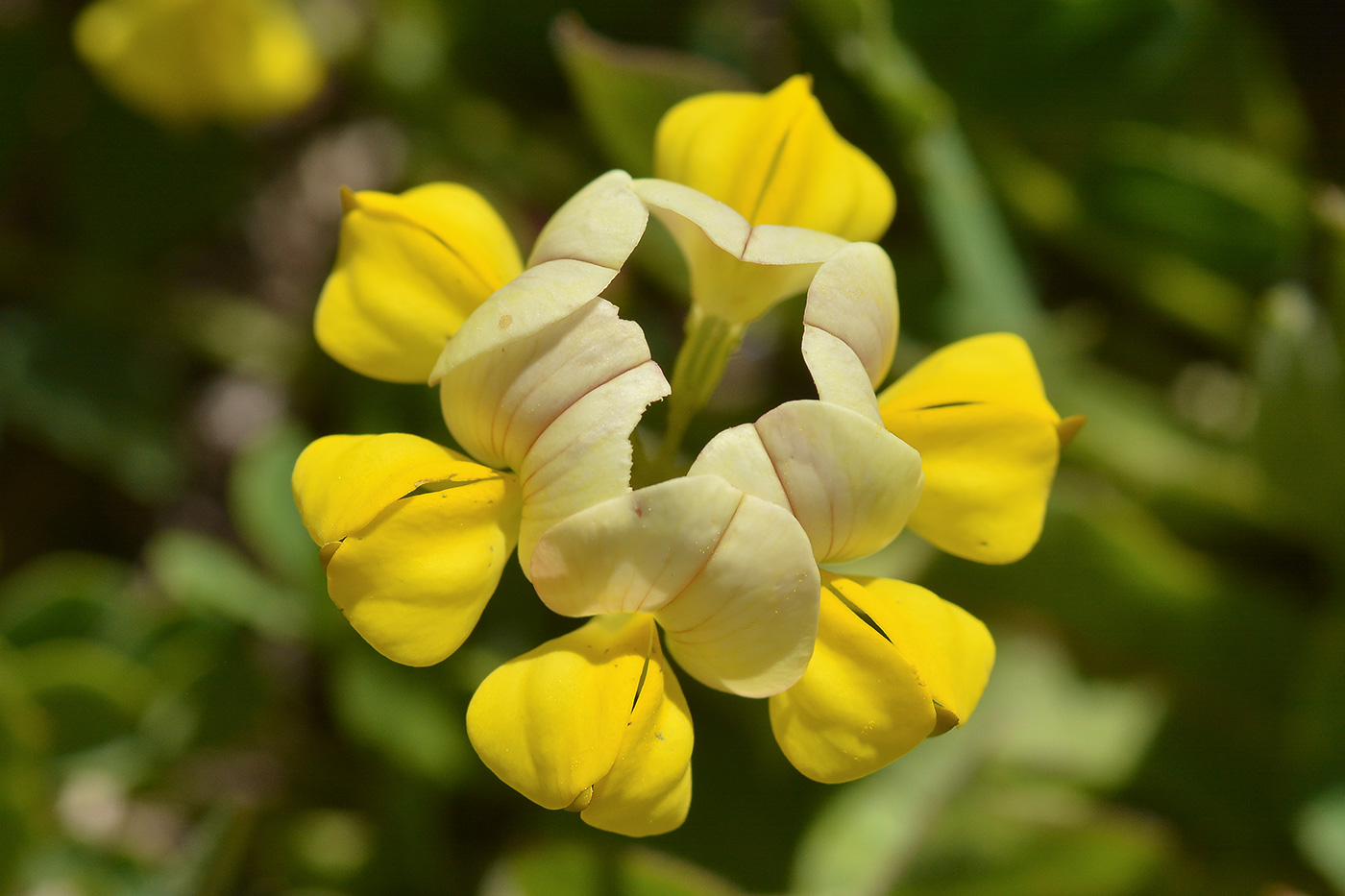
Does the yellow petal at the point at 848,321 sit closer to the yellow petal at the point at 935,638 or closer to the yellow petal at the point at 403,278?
the yellow petal at the point at 935,638

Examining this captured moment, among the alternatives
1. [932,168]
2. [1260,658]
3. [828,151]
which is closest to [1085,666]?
[1260,658]

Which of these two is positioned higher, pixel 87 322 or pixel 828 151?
pixel 828 151

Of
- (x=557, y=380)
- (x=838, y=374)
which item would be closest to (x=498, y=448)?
(x=557, y=380)

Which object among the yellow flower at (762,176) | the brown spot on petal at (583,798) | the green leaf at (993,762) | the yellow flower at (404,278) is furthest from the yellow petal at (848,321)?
the green leaf at (993,762)

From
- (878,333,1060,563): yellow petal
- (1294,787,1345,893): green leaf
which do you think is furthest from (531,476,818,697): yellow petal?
(1294,787,1345,893): green leaf

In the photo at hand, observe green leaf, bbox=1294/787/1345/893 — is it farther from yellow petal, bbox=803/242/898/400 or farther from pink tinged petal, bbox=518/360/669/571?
pink tinged petal, bbox=518/360/669/571

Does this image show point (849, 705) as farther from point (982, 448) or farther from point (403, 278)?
point (403, 278)

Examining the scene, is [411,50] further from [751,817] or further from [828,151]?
[751,817]
